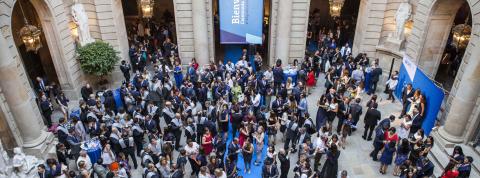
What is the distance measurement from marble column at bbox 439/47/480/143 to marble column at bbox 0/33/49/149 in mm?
12760

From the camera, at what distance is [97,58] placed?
1576cm

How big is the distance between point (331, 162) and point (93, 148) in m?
6.84

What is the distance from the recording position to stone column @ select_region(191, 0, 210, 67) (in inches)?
666

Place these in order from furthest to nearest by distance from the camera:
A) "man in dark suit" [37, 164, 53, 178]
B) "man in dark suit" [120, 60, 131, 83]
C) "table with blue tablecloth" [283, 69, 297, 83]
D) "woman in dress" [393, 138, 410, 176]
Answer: "man in dark suit" [120, 60, 131, 83] → "table with blue tablecloth" [283, 69, 297, 83] → "woman in dress" [393, 138, 410, 176] → "man in dark suit" [37, 164, 53, 178]

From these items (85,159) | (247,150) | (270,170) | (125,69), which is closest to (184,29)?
(125,69)

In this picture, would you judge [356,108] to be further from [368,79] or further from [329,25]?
[329,25]

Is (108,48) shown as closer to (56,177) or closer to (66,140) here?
(66,140)

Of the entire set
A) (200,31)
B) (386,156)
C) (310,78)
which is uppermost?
(200,31)

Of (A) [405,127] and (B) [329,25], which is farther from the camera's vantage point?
(B) [329,25]

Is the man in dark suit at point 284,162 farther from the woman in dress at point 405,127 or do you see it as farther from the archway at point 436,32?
the archway at point 436,32

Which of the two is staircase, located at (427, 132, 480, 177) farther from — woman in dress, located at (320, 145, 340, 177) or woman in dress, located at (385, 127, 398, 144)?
woman in dress, located at (320, 145, 340, 177)

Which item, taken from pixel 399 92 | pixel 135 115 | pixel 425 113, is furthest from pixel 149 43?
pixel 425 113

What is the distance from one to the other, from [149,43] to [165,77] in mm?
7183

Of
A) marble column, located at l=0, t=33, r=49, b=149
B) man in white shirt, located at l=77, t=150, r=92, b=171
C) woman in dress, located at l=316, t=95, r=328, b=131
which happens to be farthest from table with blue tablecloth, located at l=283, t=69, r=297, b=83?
marble column, located at l=0, t=33, r=49, b=149
